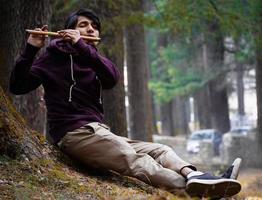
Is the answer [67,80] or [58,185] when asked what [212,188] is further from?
[67,80]

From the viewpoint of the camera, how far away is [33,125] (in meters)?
6.66

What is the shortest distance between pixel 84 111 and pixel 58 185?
2.89ft

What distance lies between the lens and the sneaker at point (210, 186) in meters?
3.99

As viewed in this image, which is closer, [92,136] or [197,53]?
[92,136]

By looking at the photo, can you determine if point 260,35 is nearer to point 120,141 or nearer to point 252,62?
point 120,141

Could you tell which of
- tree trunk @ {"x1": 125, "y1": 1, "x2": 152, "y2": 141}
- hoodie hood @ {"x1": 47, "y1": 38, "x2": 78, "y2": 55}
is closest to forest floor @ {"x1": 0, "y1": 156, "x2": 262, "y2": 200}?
hoodie hood @ {"x1": 47, "y1": 38, "x2": 78, "y2": 55}

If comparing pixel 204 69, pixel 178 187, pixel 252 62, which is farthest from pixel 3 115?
pixel 204 69

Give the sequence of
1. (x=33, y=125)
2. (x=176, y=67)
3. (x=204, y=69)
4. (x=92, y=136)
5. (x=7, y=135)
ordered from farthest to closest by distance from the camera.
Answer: (x=176, y=67)
(x=204, y=69)
(x=33, y=125)
(x=92, y=136)
(x=7, y=135)

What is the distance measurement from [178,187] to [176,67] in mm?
22322

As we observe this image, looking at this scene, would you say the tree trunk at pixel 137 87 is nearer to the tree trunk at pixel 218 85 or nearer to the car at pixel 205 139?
the tree trunk at pixel 218 85

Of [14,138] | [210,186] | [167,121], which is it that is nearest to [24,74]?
[14,138]

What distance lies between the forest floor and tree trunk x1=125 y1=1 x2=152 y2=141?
383 inches

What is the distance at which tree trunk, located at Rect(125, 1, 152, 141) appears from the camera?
1432 centimetres

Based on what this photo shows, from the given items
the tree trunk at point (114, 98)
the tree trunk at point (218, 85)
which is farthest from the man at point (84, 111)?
the tree trunk at point (218, 85)
